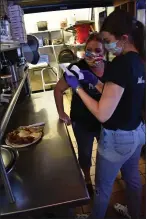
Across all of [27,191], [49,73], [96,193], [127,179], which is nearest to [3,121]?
[27,191]

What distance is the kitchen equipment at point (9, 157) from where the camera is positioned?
3.54 feet

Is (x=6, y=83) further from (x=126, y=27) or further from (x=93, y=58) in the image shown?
(x=126, y=27)

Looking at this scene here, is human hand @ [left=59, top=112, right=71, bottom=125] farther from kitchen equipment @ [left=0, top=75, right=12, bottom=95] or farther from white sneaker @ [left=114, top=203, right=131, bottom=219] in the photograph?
white sneaker @ [left=114, top=203, right=131, bottom=219]

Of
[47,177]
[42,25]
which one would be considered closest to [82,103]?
[47,177]

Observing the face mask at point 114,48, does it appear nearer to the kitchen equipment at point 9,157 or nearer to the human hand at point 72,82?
the human hand at point 72,82

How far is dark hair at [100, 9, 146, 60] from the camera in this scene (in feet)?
3.36

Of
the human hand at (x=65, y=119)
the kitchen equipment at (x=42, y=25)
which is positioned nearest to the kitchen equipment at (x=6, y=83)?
the human hand at (x=65, y=119)

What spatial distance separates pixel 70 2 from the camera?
6.85 feet

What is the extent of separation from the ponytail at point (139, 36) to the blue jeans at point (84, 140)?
77 cm

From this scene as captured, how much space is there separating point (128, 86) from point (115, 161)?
429 millimetres

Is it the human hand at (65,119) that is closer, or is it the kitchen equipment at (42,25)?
the human hand at (65,119)

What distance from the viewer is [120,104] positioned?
112 centimetres

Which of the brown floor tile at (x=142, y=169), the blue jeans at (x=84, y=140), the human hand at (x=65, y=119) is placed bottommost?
the brown floor tile at (x=142, y=169)

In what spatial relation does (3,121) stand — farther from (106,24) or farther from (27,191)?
(106,24)
